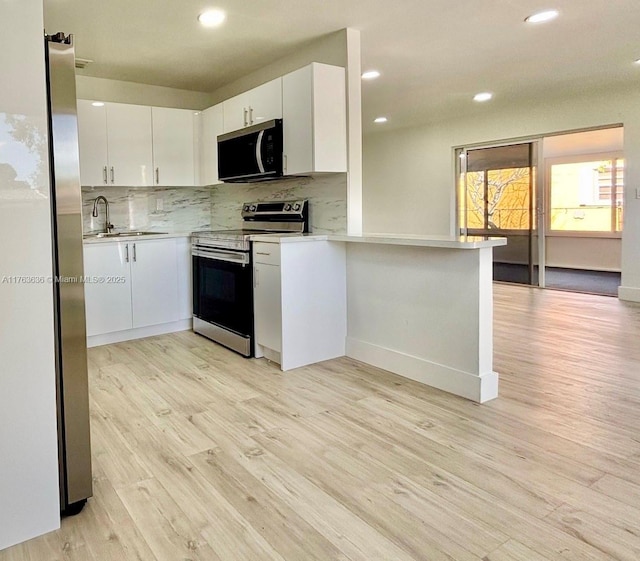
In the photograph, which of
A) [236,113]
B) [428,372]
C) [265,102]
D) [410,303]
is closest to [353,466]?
[428,372]

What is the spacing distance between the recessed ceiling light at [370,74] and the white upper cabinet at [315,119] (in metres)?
1.41

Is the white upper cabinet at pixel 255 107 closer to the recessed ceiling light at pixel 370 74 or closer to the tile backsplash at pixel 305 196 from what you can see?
the tile backsplash at pixel 305 196

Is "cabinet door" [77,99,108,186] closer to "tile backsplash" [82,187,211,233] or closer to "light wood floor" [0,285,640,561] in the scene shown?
"tile backsplash" [82,187,211,233]

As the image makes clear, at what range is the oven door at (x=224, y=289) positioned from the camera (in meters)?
3.75

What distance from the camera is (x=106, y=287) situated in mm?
4168

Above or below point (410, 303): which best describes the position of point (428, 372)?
below

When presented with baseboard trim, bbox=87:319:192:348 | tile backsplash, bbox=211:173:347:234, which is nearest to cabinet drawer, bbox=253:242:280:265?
tile backsplash, bbox=211:173:347:234

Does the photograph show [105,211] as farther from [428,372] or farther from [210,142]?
[428,372]

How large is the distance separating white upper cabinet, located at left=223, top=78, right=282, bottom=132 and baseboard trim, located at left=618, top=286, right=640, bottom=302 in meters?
4.56

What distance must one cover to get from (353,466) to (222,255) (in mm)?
2282

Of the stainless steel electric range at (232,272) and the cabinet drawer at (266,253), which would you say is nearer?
the cabinet drawer at (266,253)

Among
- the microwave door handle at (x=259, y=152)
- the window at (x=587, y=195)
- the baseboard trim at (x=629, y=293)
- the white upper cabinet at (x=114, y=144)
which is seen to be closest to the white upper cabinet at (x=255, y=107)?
the microwave door handle at (x=259, y=152)

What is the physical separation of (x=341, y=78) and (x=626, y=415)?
8.83 feet

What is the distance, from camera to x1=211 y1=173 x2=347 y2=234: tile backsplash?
12.4ft
